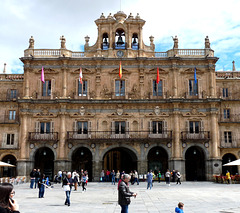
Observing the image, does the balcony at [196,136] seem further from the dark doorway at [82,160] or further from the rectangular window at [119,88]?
the dark doorway at [82,160]

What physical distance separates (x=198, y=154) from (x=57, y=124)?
18.8 metres

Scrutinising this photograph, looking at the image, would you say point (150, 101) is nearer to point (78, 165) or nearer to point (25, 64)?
point (78, 165)

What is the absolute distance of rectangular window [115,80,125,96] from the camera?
142ft

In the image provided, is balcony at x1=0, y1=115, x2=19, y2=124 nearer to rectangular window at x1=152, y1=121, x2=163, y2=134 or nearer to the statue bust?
the statue bust

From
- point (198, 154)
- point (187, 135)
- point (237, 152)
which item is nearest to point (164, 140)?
point (187, 135)

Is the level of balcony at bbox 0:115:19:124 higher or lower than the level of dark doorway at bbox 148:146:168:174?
higher

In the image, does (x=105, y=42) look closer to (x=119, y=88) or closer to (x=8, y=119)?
(x=119, y=88)

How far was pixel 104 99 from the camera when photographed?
42.7 meters

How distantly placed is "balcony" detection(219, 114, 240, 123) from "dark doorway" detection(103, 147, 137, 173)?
42.7 ft

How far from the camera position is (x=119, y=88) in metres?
43.6

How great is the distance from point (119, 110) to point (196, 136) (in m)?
9.99

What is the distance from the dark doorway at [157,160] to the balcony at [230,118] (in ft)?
29.3

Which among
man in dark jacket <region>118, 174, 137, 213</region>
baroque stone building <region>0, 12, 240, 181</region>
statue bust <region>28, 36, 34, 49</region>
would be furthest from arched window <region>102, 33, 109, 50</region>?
man in dark jacket <region>118, 174, 137, 213</region>

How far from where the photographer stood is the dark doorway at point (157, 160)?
44250 millimetres
